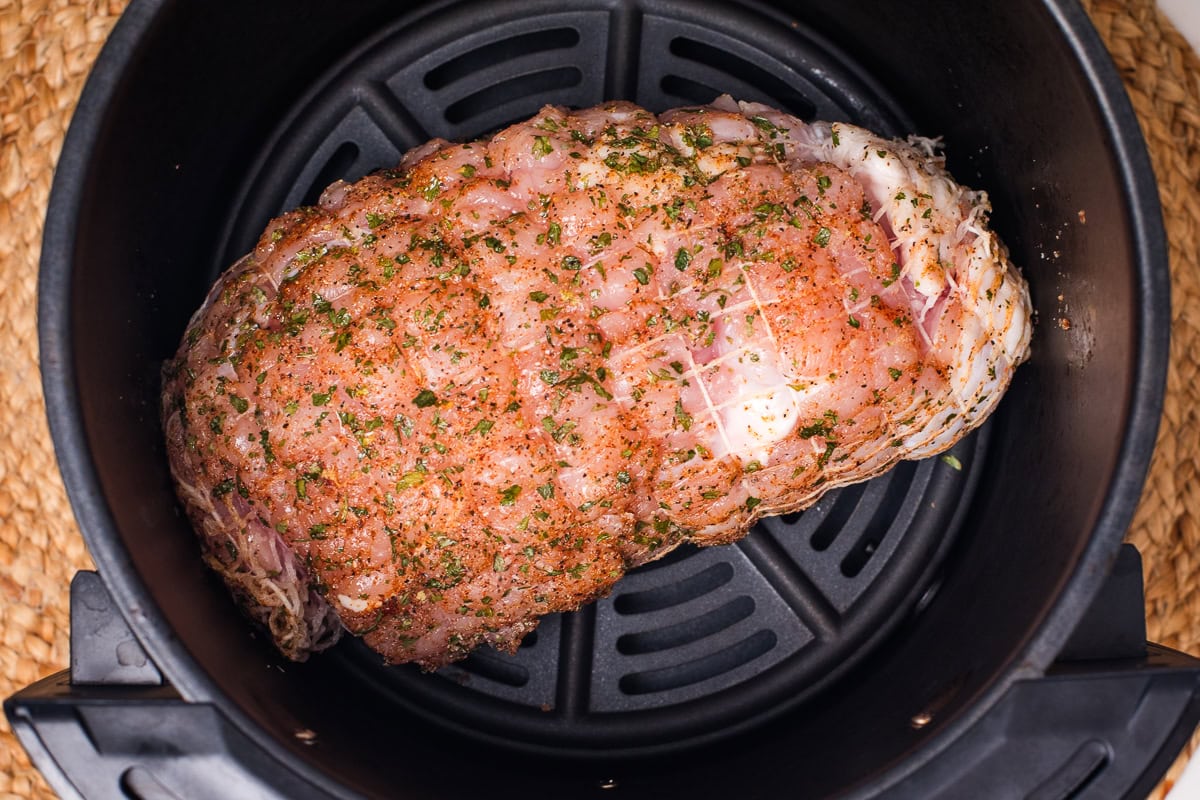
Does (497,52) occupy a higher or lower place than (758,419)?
higher

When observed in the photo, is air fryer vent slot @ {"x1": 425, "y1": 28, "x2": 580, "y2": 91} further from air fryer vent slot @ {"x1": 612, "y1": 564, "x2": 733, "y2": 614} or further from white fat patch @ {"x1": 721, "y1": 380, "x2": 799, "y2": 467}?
air fryer vent slot @ {"x1": 612, "y1": 564, "x2": 733, "y2": 614}

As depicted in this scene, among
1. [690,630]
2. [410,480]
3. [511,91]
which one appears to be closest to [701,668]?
[690,630]

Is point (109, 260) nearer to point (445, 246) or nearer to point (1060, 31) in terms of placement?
point (445, 246)

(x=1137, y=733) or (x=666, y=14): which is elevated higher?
(x=666, y=14)

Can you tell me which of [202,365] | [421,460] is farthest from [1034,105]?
[202,365]

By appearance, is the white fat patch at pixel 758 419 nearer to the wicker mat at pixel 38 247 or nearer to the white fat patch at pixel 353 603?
the white fat patch at pixel 353 603

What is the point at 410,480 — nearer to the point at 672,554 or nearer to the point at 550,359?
the point at 550,359

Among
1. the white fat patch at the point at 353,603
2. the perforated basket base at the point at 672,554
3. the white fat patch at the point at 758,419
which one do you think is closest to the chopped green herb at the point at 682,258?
the white fat patch at the point at 758,419
